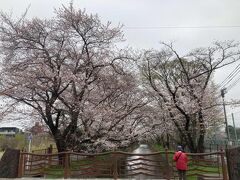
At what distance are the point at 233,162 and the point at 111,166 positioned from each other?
5318mm

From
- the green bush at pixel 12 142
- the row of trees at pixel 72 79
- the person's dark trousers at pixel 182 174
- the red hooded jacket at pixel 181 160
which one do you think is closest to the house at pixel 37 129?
the row of trees at pixel 72 79

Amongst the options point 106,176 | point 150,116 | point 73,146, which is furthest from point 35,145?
point 106,176

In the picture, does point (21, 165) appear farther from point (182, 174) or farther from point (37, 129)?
point (37, 129)

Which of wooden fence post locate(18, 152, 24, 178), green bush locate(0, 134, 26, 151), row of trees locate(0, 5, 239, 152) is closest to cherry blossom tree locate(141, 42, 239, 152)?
row of trees locate(0, 5, 239, 152)

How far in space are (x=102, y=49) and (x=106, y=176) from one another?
9.61 metres

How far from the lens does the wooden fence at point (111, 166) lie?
46.2 feet

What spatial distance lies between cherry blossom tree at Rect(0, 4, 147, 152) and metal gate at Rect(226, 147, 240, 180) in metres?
8.99

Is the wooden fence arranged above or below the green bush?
below

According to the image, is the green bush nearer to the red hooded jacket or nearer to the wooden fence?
the wooden fence

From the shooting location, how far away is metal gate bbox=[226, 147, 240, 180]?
1218 cm

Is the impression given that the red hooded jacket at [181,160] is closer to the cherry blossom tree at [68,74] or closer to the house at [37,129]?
the cherry blossom tree at [68,74]

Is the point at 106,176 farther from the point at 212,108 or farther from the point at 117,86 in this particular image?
the point at 212,108

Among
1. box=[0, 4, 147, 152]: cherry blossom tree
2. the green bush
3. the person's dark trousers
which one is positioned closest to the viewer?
the person's dark trousers

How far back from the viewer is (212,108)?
26547mm
